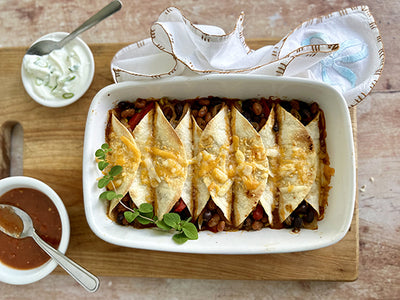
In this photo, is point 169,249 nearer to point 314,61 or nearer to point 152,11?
point 314,61

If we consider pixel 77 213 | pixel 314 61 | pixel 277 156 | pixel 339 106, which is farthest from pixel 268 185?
pixel 77 213

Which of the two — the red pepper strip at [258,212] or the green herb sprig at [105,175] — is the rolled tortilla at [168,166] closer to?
the green herb sprig at [105,175]

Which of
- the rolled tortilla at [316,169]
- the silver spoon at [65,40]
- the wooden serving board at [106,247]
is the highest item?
the silver spoon at [65,40]

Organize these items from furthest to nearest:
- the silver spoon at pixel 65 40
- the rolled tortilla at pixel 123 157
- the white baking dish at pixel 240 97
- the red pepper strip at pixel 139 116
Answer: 1. the silver spoon at pixel 65 40
2. the red pepper strip at pixel 139 116
3. the rolled tortilla at pixel 123 157
4. the white baking dish at pixel 240 97

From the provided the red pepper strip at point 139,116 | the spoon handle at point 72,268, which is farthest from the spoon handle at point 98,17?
the spoon handle at point 72,268

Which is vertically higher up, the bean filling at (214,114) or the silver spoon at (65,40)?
the silver spoon at (65,40)

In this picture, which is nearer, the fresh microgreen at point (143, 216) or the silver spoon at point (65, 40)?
the fresh microgreen at point (143, 216)

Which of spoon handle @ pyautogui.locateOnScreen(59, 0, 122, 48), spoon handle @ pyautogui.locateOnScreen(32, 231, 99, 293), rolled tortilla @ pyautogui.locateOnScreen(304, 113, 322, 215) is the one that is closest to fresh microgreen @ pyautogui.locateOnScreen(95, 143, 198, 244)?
spoon handle @ pyautogui.locateOnScreen(32, 231, 99, 293)
